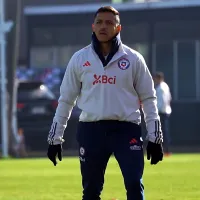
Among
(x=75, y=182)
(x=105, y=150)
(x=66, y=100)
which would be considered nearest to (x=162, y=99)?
(x=75, y=182)

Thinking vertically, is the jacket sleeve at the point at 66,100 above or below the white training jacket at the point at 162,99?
above

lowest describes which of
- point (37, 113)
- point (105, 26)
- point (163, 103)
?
point (37, 113)

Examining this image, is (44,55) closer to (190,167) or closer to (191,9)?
(191,9)

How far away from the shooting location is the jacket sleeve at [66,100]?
7738mm

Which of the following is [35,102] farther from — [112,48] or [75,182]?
[112,48]

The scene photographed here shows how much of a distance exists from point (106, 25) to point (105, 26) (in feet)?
0.05

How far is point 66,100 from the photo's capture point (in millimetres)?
7754

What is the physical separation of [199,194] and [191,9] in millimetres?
21227

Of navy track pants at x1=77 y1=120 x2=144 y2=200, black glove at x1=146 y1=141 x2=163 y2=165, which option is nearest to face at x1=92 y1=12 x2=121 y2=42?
navy track pants at x1=77 y1=120 x2=144 y2=200

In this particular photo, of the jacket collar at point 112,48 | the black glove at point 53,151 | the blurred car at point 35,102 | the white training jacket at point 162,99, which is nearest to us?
the jacket collar at point 112,48

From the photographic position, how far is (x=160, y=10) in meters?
32.5

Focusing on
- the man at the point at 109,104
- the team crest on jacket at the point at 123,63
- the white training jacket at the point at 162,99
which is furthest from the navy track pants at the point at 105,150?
the white training jacket at the point at 162,99

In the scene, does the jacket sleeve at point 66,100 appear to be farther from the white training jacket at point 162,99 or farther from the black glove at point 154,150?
the white training jacket at point 162,99

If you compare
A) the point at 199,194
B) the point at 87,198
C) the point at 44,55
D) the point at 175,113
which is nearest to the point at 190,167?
the point at 199,194
